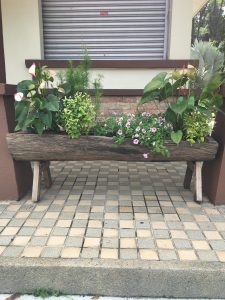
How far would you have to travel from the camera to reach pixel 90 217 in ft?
8.59

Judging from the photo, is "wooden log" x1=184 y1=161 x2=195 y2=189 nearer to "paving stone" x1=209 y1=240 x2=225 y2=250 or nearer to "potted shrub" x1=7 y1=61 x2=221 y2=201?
"potted shrub" x1=7 y1=61 x2=221 y2=201

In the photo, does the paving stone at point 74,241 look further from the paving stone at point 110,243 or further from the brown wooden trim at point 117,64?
the brown wooden trim at point 117,64

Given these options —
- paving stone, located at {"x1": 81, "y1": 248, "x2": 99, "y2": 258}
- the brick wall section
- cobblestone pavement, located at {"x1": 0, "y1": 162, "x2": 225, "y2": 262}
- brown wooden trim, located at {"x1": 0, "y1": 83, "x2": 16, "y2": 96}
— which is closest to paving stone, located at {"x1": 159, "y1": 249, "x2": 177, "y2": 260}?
cobblestone pavement, located at {"x1": 0, "y1": 162, "x2": 225, "y2": 262}

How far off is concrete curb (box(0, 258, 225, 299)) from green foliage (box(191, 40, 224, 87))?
1732 millimetres

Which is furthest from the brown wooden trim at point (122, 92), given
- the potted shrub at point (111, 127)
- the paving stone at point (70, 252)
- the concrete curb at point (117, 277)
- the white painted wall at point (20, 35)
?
the concrete curb at point (117, 277)

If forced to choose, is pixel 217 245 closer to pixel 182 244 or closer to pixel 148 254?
pixel 182 244

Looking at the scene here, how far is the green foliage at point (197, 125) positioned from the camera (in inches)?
105

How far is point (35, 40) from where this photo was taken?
4516 millimetres

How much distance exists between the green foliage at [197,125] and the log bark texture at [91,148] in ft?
0.24

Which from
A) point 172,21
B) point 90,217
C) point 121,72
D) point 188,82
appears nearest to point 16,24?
point 121,72

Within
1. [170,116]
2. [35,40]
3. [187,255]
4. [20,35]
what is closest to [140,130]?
[170,116]

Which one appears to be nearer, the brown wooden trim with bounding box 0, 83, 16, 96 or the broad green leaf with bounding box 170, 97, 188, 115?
the broad green leaf with bounding box 170, 97, 188, 115

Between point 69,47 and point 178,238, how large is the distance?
347cm

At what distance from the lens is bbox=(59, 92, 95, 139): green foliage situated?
2.65 m
